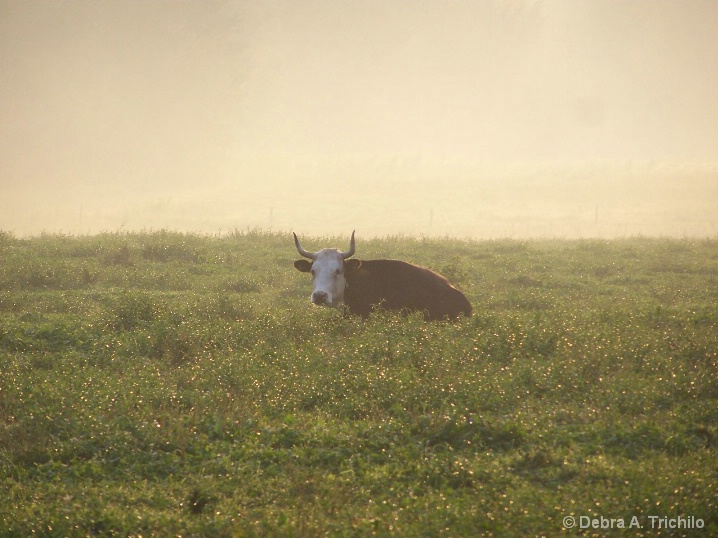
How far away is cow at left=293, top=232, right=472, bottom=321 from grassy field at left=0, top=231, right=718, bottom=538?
18.9 inches

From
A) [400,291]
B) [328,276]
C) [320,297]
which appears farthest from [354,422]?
[328,276]

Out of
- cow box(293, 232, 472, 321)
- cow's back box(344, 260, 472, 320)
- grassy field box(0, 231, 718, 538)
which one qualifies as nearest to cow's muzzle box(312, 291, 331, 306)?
cow box(293, 232, 472, 321)

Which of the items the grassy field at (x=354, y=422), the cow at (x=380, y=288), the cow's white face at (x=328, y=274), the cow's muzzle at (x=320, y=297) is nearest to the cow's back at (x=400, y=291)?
the cow at (x=380, y=288)

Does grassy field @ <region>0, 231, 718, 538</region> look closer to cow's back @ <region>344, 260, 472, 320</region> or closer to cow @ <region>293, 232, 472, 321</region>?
cow @ <region>293, 232, 472, 321</region>

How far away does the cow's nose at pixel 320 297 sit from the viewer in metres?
14.5

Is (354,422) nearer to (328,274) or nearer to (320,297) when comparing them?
(320,297)

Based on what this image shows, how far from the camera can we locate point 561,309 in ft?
50.3

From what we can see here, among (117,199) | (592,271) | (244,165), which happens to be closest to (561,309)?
(592,271)

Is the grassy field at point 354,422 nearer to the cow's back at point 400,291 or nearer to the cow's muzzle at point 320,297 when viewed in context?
the cow's muzzle at point 320,297

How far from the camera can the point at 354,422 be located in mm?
8914

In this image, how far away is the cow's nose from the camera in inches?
573

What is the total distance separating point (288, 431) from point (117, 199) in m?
126

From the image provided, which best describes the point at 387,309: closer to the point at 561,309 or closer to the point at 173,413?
the point at 561,309

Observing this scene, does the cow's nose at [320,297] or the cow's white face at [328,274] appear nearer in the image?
the cow's nose at [320,297]
